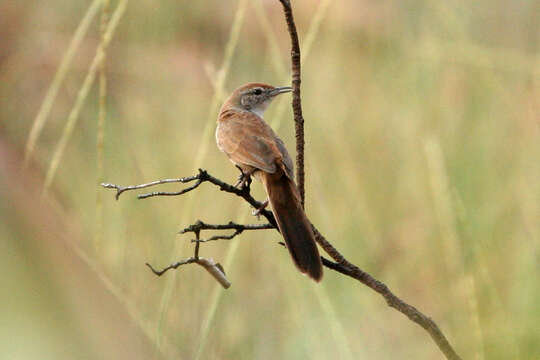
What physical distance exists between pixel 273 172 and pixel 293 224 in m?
0.28

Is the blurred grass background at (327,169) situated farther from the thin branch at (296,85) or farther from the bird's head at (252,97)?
the thin branch at (296,85)

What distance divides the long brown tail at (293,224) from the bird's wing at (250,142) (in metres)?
0.04

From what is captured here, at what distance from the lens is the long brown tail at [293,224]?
124 centimetres

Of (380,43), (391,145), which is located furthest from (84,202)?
(380,43)

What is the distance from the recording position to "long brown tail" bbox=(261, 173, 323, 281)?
124 cm

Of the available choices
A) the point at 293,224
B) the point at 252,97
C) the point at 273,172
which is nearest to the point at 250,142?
the point at 273,172

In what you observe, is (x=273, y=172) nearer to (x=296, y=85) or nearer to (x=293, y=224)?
(x=293, y=224)

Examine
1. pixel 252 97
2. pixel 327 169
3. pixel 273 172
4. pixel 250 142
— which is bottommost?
pixel 273 172

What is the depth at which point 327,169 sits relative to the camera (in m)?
3.47

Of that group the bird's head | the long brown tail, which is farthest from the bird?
the bird's head

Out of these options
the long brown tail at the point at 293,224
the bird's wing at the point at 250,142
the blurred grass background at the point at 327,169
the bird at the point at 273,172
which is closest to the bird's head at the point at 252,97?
the blurred grass background at the point at 327,169

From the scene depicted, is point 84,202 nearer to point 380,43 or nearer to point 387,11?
point 380,43

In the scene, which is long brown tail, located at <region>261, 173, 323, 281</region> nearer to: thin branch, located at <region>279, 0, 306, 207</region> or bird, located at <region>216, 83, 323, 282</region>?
bird, located at <region>216, 83, 323, 282</region>

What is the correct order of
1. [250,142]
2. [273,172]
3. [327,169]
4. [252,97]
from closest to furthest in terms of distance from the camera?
[273,172]
[250,142]
[252,97]
[327,169]
